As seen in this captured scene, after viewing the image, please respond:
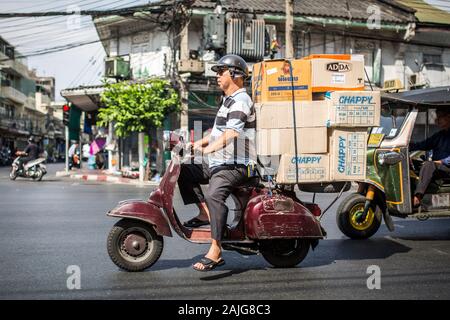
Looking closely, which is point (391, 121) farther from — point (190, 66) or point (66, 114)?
point (66, 114)

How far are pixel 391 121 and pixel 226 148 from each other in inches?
129

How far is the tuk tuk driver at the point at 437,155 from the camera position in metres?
6.16

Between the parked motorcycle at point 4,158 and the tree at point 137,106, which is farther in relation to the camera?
the parked motorcycle at point 4,158

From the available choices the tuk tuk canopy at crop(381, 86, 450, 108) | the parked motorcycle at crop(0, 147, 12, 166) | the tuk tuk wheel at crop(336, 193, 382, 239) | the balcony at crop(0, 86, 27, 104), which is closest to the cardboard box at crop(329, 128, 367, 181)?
the tuk tuk wheel at crop(336, 193, 382, 239)

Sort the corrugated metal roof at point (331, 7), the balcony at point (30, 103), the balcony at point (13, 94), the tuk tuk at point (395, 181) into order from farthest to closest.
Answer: the balcony at point (30, 103)
the balcony at point (13, 94)
the corrugated metal roof at point (331, 7)
the tuk tuk at point (395, 181)

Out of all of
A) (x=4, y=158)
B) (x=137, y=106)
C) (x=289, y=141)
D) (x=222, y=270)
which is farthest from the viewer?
(x=4, y=158)

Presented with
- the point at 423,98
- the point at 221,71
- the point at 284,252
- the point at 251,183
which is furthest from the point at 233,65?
the point at 423,98

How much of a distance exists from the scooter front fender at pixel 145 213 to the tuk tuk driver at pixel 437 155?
344 centimetres

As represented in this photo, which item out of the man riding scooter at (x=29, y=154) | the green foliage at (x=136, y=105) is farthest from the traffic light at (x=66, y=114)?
the green foliage at (x=136, y=105)

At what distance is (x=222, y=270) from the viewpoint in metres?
4.64

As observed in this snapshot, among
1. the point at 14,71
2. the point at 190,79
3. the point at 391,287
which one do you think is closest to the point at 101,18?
the point at 190,79

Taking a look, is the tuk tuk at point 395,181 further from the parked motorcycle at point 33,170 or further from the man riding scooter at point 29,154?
the man riding scooter at point 29,154

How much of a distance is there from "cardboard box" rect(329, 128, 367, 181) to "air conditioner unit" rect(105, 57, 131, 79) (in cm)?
1853

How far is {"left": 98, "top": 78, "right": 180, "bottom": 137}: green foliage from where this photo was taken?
1819cm
